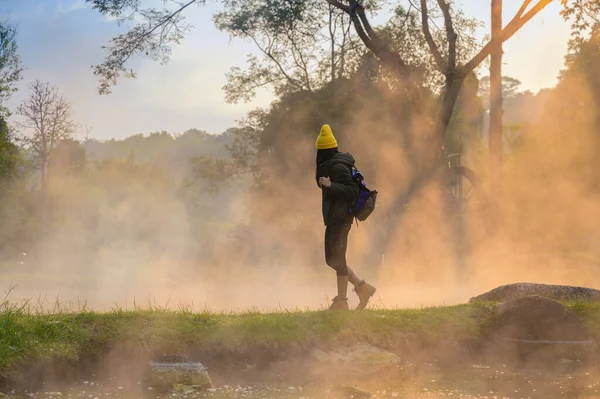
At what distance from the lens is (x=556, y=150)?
40.8m

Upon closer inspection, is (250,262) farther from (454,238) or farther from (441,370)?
(441,370)

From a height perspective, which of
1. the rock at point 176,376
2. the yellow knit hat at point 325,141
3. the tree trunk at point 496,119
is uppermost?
the tree trunk at point 496,119

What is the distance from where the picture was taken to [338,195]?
10359mm

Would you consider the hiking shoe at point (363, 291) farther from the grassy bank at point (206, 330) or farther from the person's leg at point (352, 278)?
the grassy bank at point (206, 330)

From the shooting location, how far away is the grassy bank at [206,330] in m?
8.85

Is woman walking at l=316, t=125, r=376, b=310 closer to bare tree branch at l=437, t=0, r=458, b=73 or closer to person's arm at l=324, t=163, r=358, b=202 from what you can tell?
person's arm at l=324, t=163, r=358, b=202

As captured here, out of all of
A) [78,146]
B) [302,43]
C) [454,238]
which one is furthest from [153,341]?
[78,146]

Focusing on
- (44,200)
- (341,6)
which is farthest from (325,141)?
(44,200)

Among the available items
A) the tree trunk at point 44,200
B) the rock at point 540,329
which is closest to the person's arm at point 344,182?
the rock at point 540,329

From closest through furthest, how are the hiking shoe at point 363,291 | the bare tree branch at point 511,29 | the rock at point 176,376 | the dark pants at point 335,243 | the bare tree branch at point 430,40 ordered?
1. the rock at point 176,376
2. the dark pants at point 335,243
3. the hiking shoe at point 363,291
4. the bare tree branch at point 511,29
5. the bare tree branch at point 430,40

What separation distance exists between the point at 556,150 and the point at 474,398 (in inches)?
1386

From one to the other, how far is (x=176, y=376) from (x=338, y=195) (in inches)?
131

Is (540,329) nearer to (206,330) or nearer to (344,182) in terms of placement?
(344,182)

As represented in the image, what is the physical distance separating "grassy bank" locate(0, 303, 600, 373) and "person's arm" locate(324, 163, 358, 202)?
1.55 metres
